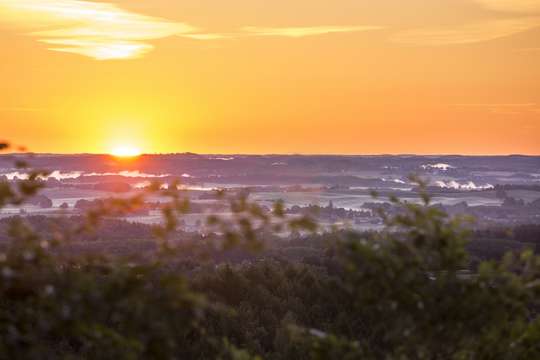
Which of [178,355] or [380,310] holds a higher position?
[380,310]

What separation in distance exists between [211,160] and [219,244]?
130 meters

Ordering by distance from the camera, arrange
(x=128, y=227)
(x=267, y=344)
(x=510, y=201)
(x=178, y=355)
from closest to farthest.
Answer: (x=178, y=355) < (x=267, y=344) < (x=128, y=227) < (x=510, y=201)

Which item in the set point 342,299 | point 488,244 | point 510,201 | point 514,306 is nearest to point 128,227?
point 488,244

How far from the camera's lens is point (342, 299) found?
99.9 feet

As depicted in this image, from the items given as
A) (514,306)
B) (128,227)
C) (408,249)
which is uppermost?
(408,249)

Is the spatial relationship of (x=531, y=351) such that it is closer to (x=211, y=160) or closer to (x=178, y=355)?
(x=178, y=355)

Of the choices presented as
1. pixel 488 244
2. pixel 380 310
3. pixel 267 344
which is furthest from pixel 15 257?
pixel 488 244

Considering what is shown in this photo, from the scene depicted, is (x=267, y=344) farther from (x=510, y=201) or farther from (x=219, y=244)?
(x=510, y=201)

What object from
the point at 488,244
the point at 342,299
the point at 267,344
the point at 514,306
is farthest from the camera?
the point at 488,244

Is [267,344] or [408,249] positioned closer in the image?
[408,249]

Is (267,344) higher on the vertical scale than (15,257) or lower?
lower

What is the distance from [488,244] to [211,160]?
263ft

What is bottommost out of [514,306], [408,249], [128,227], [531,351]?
[128,227]

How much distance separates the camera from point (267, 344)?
27031 mm
